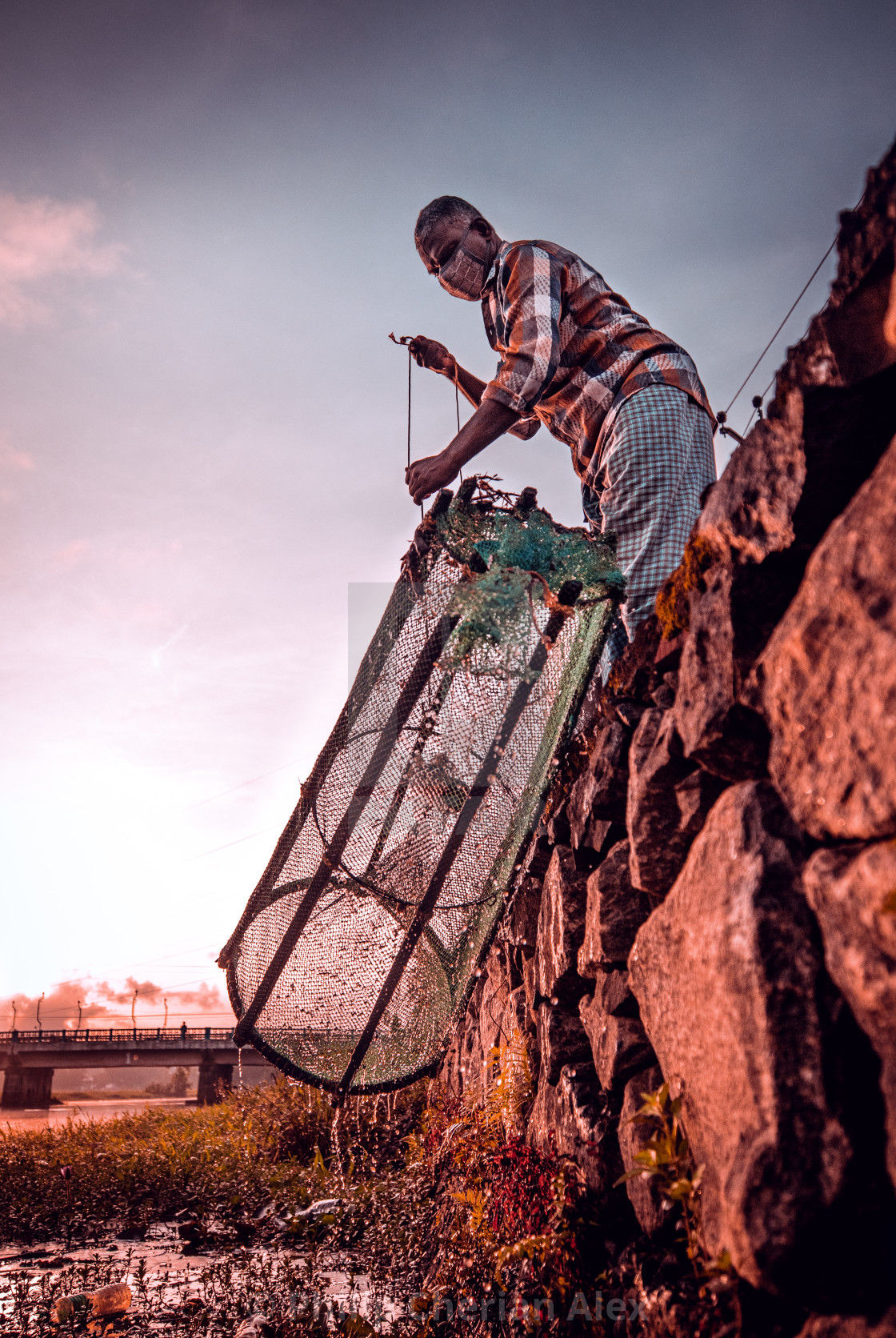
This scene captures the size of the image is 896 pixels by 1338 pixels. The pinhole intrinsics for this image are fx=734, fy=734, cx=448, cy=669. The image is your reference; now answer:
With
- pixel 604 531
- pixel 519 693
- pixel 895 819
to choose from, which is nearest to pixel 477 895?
pixel 519 693

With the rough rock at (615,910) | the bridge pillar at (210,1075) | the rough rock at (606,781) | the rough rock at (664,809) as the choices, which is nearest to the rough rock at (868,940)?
the rough rock at (664,809)

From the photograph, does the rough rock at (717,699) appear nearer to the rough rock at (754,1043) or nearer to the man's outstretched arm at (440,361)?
the rough rock at (754,1043)

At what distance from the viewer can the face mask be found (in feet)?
10.2

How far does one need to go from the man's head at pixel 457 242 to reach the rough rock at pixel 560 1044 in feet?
9.57

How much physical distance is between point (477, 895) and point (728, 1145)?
255 cm

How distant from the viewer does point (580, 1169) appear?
2.05 meters

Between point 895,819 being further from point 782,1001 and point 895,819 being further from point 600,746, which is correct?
point 600,746

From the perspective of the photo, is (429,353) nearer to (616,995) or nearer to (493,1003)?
(616,995)

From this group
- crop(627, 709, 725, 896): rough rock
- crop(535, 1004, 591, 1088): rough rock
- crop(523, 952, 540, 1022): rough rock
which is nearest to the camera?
crop(627, 709, 725, 896): rough rock

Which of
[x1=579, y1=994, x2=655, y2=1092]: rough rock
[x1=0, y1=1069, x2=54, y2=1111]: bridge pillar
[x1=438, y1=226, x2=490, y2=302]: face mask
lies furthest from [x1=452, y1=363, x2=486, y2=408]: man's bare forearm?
[x1=0, y1=1069, x2=54, y2=1111]: bridge pillar

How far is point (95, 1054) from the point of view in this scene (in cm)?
3850

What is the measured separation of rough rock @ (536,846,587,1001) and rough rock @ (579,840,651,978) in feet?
0.98

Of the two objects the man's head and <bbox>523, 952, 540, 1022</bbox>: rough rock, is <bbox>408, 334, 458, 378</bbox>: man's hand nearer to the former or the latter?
the man's head

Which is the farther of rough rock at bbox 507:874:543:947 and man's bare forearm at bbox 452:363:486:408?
man's bare forearm at bbox 452:363:486:408
